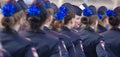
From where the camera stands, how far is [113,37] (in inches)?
198

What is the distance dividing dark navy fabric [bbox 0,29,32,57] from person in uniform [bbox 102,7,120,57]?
63.6 inches

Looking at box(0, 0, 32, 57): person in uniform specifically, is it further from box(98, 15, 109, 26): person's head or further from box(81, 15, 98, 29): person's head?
box(98, 15, 109, 26): person's head

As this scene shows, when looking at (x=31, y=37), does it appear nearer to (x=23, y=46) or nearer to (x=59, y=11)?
(x=23, y=46)

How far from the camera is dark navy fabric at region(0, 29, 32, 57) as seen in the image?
11.9 feet

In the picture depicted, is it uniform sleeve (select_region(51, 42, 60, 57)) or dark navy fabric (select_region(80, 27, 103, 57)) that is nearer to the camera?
uniform sleeve (select_region(51, 42, 60, 57))

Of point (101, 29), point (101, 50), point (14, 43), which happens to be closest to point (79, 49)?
point (101, 50)

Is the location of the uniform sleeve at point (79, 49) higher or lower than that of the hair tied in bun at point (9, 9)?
lower

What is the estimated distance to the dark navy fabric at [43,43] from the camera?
3.82 metres

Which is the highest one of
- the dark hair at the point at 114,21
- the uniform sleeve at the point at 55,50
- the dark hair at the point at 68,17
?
the dark hair at the point at 68,17

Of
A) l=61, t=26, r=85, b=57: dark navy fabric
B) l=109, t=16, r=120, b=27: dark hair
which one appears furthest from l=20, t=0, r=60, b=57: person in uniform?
l=109, t=16, r=120, b=27: dark hair

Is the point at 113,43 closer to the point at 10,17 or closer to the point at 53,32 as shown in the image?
the point at 53,32

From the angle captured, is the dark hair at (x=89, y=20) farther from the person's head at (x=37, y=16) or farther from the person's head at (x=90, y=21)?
the person's head at (x=37, y=16)

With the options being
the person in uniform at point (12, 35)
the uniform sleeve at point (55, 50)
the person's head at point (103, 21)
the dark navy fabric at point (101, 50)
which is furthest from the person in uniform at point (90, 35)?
the person in uniform at point (12, 35)

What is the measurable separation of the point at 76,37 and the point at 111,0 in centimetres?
475
